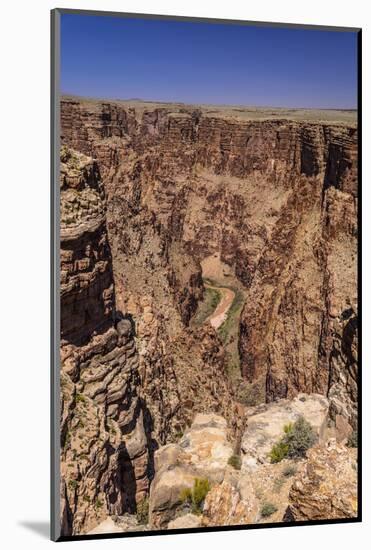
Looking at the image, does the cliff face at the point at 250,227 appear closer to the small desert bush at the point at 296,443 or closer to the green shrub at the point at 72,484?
the small desert bush at the point at 296,443

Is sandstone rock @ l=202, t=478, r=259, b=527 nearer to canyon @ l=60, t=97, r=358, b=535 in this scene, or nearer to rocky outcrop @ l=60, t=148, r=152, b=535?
canyon @ l=60, t=97, r=358, b=535

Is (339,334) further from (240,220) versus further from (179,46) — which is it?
(179,46)

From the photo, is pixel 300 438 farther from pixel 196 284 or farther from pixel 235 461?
pixel 196 284

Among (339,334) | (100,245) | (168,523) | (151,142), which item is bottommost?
(168,523)

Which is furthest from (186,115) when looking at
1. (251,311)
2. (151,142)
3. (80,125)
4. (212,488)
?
(212,488)

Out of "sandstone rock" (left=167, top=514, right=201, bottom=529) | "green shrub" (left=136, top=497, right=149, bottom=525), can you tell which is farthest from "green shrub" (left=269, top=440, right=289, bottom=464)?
"green shrub" (left=136, top=497, right=149, bottom=525)

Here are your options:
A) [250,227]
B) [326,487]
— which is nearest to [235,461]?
[326,487]
